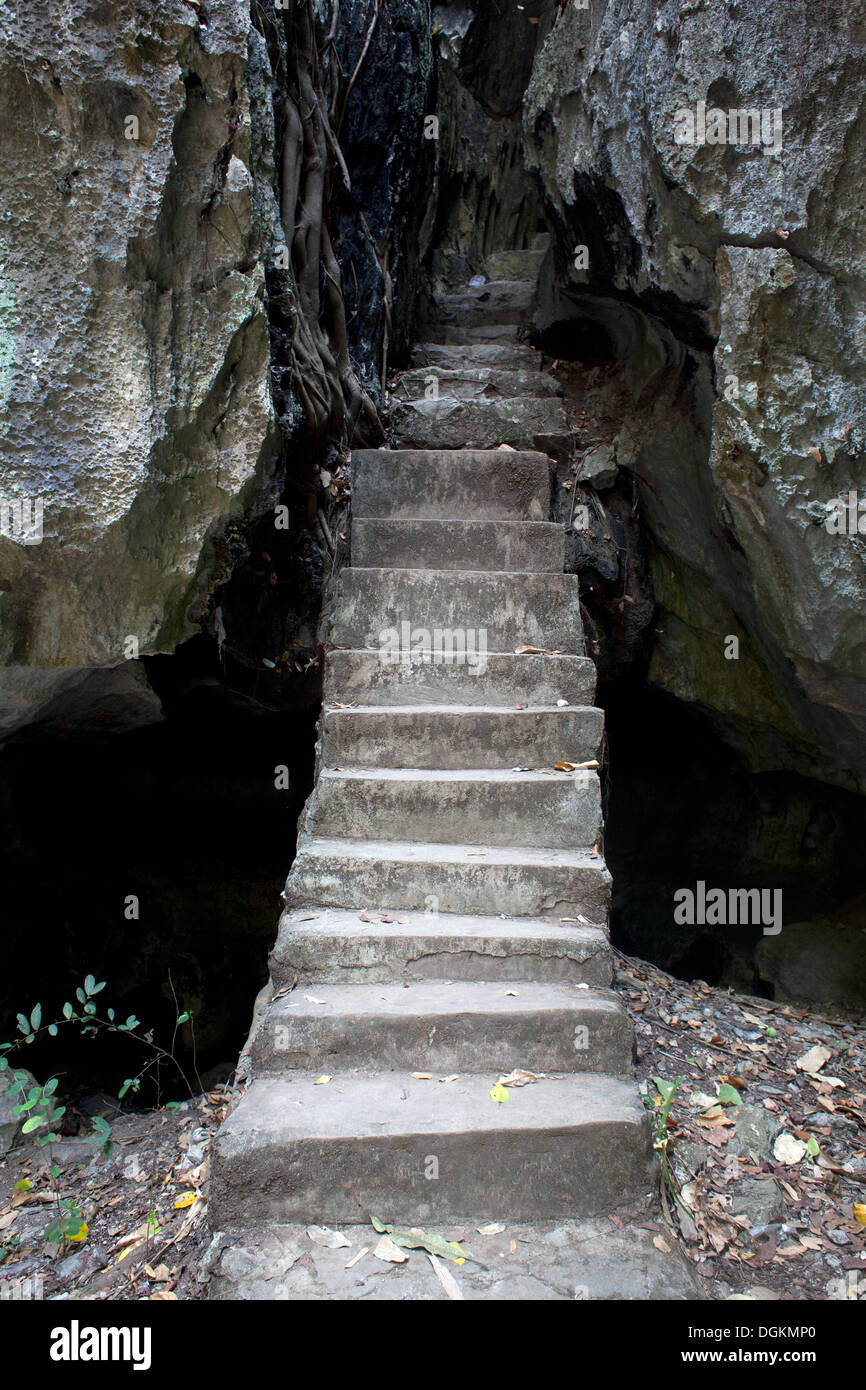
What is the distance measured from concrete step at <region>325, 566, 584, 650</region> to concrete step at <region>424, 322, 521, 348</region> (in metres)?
4.15

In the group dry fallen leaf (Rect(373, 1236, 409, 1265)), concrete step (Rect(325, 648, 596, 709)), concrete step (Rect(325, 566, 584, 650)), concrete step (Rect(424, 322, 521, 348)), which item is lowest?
dry fallen leaf (Rect(373, 1236, 409, 1265))

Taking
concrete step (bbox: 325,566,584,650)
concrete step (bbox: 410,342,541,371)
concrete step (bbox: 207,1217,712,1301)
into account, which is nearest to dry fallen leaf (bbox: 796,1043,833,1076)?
concrete step (bbox: 207,1217,712,1301)

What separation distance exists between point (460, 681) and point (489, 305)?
5.71 m

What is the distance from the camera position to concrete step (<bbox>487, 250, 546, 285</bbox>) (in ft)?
28.0

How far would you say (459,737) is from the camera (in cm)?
318

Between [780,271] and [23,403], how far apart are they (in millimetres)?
2814

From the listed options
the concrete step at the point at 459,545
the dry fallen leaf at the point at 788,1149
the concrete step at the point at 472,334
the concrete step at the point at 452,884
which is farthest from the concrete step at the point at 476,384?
the dry fallen leaf at the point at 788,1149

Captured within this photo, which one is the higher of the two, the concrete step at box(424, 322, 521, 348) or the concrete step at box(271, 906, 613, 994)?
the concrete step at box(424, 322, 521, 348)

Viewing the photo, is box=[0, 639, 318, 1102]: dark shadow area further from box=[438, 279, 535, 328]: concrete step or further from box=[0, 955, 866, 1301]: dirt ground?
box=[438, 279, 535, 328]: concrete step

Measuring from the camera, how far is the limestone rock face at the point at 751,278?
2975 mm

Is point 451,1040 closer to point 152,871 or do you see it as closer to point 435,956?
point 435,956

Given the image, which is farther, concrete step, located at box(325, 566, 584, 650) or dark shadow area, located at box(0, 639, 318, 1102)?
dark shadow area, located at box(0, 639, 318, 1102)

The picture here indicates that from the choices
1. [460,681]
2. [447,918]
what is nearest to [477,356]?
[460,681]

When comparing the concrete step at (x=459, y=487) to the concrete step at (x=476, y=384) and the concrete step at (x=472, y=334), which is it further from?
the concrete step at (x=472, y=334)
